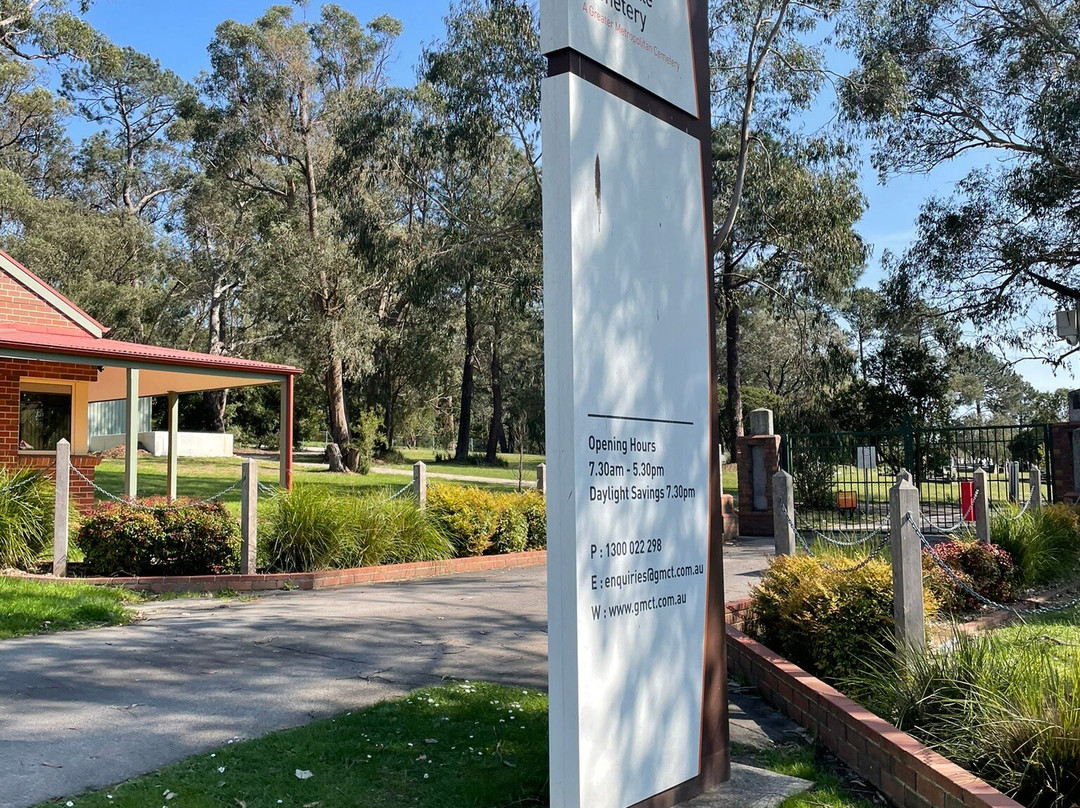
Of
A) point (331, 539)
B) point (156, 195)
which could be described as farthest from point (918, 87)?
point (156, 195)

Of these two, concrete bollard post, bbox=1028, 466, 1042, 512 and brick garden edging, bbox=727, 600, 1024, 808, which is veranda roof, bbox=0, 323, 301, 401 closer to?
brick garden edging, bbox=727, 600, 1024, 808

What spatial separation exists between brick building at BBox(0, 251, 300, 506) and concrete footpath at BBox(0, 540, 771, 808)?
26.0ft

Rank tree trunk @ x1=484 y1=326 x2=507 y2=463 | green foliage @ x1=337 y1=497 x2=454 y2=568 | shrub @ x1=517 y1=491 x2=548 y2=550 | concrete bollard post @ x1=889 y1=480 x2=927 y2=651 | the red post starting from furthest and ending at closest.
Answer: tree trunk @ x1=484 y1=326 x2=507 y2=463, the red post, shrub @ x1=517 y1=491 x2=548 y2=550, green foliage @ x1=337 y1=497 x2=454 y2=568, concrete bollard post @ x1=889 y1=480 x2=927 y2=651

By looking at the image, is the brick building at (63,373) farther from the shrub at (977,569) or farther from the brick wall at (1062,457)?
the brick wall at (1062,457)

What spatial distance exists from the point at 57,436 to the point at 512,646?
1412 centimetres

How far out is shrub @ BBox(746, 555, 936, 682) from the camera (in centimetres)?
671

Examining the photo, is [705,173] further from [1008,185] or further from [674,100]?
[1008,185]

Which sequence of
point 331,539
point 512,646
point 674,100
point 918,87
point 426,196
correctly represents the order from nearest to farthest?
point 674,100 → point 512,646 → point 331,539 → point 918,87 → point 426,196

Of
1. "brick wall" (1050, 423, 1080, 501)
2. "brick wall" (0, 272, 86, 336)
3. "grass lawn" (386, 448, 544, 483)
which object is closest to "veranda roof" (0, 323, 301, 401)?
"brick wall" (0, 272, 86, 336)

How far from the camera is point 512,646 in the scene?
7.89 metres

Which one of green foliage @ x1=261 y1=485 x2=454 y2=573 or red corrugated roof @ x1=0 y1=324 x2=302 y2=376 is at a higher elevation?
red corrugated roof @ x1=0 y1=324 x2=302 y2=376

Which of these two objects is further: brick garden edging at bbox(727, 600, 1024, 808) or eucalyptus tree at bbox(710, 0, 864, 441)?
eucalyptus tree at bbox(710, 0, 864, 441)

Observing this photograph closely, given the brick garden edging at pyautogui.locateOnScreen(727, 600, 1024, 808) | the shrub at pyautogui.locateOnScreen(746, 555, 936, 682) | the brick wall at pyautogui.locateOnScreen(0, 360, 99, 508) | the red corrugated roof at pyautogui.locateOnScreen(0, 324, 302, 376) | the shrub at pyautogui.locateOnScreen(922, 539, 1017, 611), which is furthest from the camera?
the brick wall at pyautogui.locateOnScreen(0, 360, 99, 508)

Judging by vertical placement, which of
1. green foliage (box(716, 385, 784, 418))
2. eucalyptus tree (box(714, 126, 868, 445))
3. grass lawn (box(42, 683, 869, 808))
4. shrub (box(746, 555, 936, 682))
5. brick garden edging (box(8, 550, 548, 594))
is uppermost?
eucalyptus tree (box(714, 126, 868, 445))
